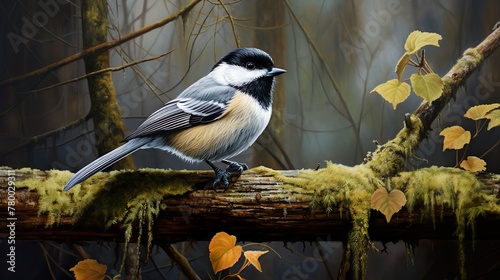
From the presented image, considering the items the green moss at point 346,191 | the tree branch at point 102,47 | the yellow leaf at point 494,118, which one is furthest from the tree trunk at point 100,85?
the yellow leaf at point 494,118

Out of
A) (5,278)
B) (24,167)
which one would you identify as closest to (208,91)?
(24,167)

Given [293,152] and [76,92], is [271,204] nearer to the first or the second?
[293,152]

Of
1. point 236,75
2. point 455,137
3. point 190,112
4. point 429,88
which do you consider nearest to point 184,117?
point 190,112

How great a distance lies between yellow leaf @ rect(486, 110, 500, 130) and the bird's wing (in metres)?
0.82

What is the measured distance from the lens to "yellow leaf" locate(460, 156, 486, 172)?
1.54 meters

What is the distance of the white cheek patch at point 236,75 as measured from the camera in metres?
1.52

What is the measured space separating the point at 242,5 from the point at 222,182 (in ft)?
2.08

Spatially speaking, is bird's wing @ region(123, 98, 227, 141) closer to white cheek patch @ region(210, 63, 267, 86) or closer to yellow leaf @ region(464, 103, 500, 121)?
white cheek patch @ region(210, 63, 267, 86)

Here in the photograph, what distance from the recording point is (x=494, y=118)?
1576mm

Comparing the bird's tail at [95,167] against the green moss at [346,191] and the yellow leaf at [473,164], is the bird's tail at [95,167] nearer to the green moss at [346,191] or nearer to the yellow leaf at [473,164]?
the green moss at [346,191]

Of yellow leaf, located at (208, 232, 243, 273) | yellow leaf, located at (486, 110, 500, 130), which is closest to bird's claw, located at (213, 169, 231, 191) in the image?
yellow leaf, located at (208, 232, 243, 273)

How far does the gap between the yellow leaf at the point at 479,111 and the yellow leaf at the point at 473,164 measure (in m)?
0.13

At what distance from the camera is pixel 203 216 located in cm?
137

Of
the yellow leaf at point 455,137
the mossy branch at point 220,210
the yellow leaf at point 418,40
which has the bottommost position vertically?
the mossy branch at point 220,210
